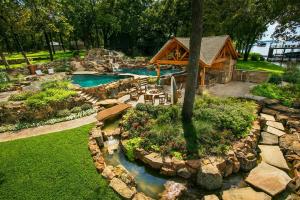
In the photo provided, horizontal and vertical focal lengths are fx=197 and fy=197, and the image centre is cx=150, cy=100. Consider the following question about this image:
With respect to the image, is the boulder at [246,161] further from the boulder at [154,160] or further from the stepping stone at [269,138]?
the boulder at [154,160]

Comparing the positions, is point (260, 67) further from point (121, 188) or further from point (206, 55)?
point (121, 188)

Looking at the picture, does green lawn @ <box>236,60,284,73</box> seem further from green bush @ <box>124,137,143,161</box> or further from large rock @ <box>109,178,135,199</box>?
large rock @ <box>109,178,135,199</box>


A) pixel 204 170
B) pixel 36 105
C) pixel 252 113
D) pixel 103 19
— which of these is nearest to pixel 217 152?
pixel 204 170

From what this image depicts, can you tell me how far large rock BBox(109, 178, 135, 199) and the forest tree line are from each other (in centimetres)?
1921

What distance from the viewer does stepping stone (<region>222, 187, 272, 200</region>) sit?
638 cm

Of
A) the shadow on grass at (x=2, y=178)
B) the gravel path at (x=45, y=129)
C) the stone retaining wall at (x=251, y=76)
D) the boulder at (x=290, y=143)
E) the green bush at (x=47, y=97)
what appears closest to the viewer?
the shadow on grass at (x=2, y=178)

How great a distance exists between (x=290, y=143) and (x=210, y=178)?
5.03m

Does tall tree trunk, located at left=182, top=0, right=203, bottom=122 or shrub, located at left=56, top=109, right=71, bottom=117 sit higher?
tall tree trunk, located at left=182, top=0, right=203, bottom=122

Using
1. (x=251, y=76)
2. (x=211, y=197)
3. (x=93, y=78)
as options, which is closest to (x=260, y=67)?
(x=251, y=76)

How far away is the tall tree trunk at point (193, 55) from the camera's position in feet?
25.6

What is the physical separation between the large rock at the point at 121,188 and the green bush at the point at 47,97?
7909 mm

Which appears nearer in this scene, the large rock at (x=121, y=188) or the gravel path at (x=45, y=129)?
the large rock at (x=121, y=188)

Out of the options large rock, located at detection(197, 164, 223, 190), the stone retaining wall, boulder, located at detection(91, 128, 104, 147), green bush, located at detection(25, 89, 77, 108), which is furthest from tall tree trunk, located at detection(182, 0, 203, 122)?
the stone retaining wall

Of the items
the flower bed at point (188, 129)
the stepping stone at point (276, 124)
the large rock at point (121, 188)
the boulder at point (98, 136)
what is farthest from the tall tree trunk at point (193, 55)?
the stepping stone at point (276, 124)
